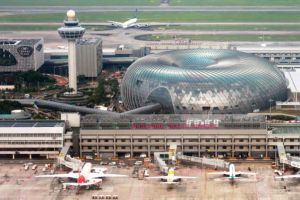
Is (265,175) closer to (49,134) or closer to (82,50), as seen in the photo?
(49,134)

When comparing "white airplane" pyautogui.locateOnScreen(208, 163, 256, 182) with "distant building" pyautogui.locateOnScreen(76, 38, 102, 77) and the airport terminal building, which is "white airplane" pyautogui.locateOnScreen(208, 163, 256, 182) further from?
"distant building" pyautogui.locateOnScreen(76, 38, 102, 77)

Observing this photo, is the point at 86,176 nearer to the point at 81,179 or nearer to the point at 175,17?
the point at 81,179

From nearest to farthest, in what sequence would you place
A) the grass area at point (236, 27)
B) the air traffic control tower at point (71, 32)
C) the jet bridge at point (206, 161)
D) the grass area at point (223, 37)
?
the jet bridge at point (206, 161), the air traffic control tower at point (71, 32), the grass area at point (223, 37), the grass area at point (236, 27)

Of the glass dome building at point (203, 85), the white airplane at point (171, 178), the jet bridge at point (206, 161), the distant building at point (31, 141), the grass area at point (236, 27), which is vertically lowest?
the white airplane at point (171, 178)

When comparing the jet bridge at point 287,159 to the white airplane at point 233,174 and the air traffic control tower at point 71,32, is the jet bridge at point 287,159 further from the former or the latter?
the air traffic control tower at point 71,32

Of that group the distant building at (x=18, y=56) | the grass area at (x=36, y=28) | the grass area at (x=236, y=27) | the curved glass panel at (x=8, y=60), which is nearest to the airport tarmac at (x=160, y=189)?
the distant building at (x=18, y=56)

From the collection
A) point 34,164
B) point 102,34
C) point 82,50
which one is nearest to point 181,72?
point 34,164

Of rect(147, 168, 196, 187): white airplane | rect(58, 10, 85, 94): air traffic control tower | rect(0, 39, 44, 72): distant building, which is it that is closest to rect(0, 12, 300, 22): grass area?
rect(0, 39, 44, 72): distant building

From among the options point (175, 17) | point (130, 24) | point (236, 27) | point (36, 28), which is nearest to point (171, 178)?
point (236, 27)
